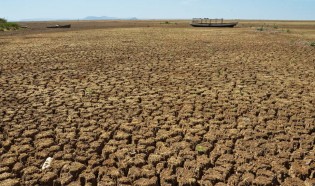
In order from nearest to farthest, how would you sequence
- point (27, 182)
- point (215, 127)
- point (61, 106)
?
point (27, 182) < point (215, 127) < point (61, 106)

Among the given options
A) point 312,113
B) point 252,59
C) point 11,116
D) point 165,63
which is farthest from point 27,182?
point 252,59

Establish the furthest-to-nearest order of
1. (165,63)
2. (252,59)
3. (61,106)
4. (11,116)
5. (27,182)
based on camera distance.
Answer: (252,59) < (165,63) < (61,106) < (11,116) < (27,182)

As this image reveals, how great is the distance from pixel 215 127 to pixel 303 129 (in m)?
1.13

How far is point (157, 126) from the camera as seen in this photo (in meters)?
4.11

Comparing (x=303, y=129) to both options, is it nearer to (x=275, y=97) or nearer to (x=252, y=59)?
(x=275, y=97)

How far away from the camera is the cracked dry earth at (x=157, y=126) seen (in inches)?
119

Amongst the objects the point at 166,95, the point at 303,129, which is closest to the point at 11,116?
the point at 166,95

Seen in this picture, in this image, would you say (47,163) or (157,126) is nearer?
(47,163)

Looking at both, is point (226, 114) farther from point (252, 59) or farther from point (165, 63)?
point (252, 59)

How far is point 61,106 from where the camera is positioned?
16.1 feet

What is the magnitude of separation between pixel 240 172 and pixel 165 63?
19.6 ft

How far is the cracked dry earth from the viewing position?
3.01 metres

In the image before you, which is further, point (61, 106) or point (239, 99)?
point (239, 99)

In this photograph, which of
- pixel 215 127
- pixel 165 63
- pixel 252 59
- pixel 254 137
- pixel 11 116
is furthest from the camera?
pixel 252 59
